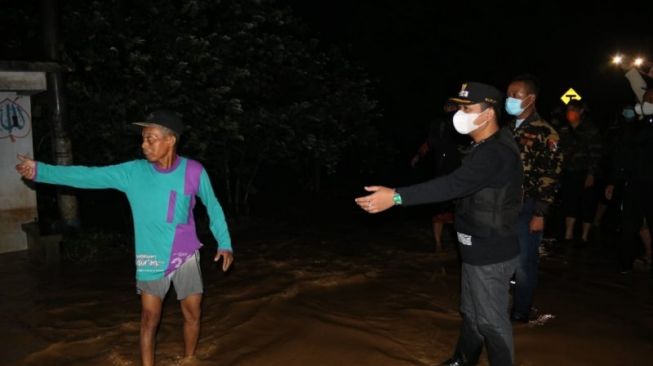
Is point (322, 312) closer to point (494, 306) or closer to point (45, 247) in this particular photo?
point (494, 306)

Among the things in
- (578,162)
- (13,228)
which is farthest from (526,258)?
(13,228)

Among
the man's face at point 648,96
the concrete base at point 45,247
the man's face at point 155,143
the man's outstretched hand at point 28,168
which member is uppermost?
the man's face at point 648,96

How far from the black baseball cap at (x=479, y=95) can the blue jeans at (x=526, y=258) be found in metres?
1.27

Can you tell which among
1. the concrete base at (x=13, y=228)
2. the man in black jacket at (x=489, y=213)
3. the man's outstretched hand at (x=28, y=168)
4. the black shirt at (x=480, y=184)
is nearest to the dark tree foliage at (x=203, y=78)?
the concrete base at (x=13, y=228)

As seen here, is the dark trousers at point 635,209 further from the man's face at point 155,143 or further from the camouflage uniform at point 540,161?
the man's face at point 155,143

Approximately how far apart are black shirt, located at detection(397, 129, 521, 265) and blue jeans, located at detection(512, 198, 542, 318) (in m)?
1.03

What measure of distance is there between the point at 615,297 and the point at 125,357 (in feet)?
16.7

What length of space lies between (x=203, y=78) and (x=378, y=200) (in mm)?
5991

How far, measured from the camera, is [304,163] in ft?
47.9

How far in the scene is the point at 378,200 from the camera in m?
2.90

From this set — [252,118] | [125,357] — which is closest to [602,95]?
[252,118]

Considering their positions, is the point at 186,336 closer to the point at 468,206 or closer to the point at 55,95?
the point at 468,206

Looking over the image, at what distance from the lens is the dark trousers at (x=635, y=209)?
19.8 ft

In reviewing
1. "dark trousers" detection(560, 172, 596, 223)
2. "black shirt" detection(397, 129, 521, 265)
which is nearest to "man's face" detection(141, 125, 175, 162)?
"black shirt" detection(397, 129, 521, 265)
